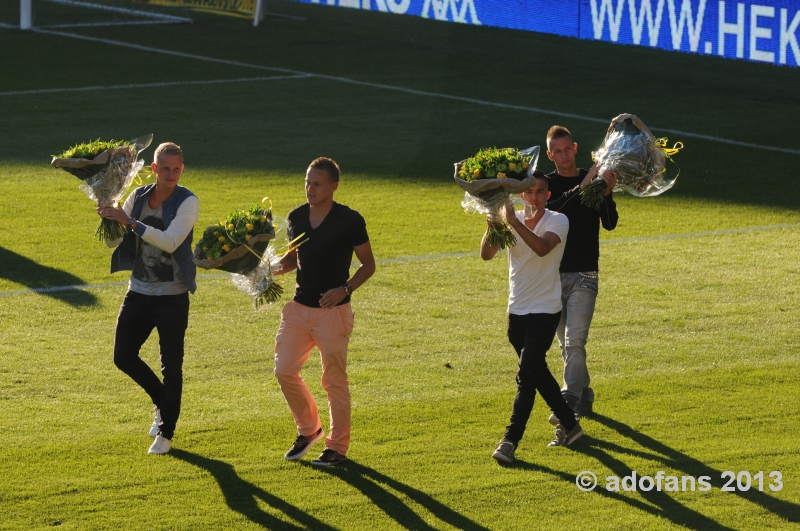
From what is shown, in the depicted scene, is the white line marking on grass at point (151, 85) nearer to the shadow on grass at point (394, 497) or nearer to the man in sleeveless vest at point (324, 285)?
the man in sleeveless vest at point (324, 285)

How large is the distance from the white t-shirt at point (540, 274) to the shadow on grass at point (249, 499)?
1.81 m

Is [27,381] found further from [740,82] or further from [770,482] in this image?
[740,82]

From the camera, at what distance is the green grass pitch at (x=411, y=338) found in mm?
7062

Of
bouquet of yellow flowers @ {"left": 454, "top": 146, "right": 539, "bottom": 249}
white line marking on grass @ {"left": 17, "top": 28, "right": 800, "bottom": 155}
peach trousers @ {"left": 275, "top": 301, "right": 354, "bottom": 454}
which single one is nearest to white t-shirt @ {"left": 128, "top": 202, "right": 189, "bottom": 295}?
peach trousers @ {"left": 275, "top": 301, "right": 354, "bottom": 454}

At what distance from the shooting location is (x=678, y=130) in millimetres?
20484

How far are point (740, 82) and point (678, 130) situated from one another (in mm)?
5790

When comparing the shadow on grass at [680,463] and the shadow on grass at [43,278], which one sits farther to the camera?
the shadow on grass at [43,278]

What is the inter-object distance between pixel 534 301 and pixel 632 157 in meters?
1.31

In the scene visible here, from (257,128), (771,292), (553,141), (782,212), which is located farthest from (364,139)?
(553,141)

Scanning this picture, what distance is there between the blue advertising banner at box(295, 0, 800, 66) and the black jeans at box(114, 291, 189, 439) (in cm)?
2076

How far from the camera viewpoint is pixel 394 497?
706 cm

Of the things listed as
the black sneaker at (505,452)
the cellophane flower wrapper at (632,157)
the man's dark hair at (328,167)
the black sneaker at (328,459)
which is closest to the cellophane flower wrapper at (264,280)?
the man's dark hair at (328,167)

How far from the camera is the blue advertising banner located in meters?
26.1

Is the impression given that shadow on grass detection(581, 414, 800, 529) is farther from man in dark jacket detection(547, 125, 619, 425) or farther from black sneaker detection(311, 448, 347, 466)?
black sneaker detection(311, 448, 347, 466)
